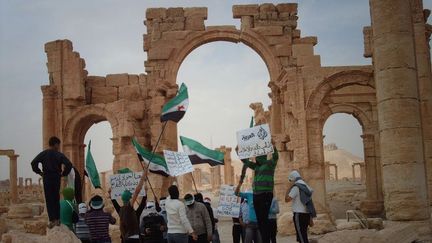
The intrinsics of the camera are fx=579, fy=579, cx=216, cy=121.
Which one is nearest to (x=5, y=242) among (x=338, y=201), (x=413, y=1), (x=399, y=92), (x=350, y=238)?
(x=350, y=238)

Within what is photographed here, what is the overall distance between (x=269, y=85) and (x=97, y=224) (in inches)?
755

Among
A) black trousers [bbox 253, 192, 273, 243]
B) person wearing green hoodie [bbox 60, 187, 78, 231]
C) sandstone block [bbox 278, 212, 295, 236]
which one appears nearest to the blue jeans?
person wearing green hoodie [bbox 60, 187, 78, 231]

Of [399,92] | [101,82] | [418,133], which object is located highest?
[101,82]

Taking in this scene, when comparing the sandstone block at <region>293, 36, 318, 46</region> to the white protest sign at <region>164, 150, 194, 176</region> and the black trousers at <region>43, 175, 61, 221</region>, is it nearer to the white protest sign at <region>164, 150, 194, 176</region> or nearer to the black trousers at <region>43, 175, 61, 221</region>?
the white protest sign at <region>164, 150, 194, 176</region>

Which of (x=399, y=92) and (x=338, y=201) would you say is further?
(x=338, y=201)

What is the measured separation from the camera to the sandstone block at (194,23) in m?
27.4

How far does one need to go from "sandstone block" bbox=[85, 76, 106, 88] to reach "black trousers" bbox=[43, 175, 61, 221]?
19.6 meters

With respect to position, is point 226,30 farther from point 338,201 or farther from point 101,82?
point 338,201

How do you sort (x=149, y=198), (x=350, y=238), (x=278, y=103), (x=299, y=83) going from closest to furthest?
(x=350, y=238) < (x=299, y=83) < (x=149, y=198) < (x=278, y=103)

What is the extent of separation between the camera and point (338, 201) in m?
34.0

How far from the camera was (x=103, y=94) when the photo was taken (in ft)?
90.0

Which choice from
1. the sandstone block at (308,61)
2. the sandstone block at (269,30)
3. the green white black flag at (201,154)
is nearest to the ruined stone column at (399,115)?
the green white black flag at (201,154)

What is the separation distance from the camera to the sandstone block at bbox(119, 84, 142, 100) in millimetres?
26656

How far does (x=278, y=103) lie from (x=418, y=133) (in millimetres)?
14383
